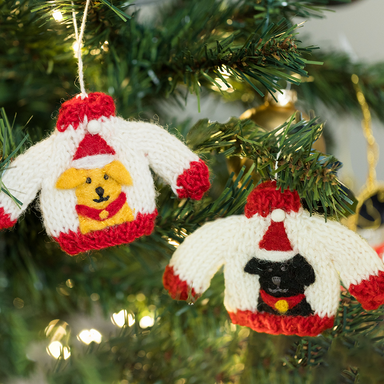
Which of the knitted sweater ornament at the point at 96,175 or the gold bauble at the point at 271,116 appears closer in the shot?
the knitted sweater ornament at the point at 96,175

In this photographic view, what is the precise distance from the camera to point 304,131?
302mm

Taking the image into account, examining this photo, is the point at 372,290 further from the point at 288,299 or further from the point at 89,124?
the point at 89,124

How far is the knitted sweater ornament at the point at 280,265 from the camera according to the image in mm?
311

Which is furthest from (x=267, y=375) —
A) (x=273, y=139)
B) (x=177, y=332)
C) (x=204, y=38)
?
(x=204, y=38)

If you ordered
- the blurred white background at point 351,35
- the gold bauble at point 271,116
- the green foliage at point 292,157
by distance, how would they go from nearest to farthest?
the green foliage at point 292,157 < the gold bauble at point 271,116 < the blurred white background at point 351,35

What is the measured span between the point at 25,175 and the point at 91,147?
59 millimetres

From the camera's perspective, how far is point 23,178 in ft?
1.00

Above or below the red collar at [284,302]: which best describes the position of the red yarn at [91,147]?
above

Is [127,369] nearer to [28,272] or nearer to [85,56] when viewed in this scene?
[28,272]

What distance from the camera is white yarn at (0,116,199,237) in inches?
12.1

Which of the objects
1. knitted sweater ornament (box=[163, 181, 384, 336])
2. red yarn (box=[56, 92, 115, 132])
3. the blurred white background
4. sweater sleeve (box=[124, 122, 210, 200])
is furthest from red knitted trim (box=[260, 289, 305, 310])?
the blurred white background

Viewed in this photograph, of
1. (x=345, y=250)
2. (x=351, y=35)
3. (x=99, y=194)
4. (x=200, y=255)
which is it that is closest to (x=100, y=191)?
(x=99, y=194)

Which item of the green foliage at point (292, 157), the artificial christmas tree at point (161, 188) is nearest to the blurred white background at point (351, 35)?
the artificial christmas tree at point (161, 188)

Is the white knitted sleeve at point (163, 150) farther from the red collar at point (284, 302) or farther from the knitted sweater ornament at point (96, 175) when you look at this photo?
the red collar at point (284, 302)
